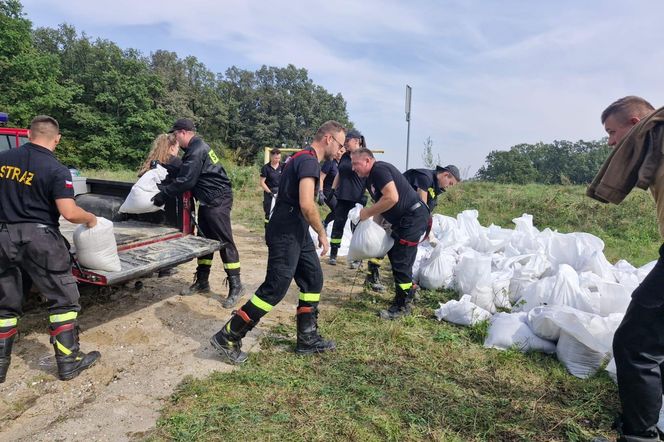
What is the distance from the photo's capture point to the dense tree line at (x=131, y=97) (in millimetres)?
27250

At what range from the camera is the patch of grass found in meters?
2.31

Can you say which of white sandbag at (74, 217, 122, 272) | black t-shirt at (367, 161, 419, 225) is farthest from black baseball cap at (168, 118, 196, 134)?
black t-shirt at (367, 161, 419, 225)

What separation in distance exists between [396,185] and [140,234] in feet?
8.32

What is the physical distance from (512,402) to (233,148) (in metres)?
45.9

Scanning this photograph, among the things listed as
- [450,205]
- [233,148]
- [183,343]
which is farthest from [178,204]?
[233,148]

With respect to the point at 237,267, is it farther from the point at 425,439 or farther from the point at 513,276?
the point at 513,276

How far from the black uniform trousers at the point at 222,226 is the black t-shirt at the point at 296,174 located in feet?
4.16

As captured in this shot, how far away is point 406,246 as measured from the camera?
160 inches

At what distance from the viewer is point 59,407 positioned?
2.49 meters

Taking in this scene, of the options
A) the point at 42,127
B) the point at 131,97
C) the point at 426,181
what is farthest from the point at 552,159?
the point at 131,97

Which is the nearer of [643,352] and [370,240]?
[643,352]

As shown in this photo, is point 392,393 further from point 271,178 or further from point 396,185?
point 271,178

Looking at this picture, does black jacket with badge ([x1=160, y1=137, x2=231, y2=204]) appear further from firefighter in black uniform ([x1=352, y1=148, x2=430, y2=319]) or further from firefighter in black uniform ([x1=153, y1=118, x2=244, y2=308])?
firefighter in black uniform ([x1=352, y1=148, x2=430, y2=319])

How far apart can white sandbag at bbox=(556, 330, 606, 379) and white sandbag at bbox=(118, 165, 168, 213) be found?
12.7 feet
